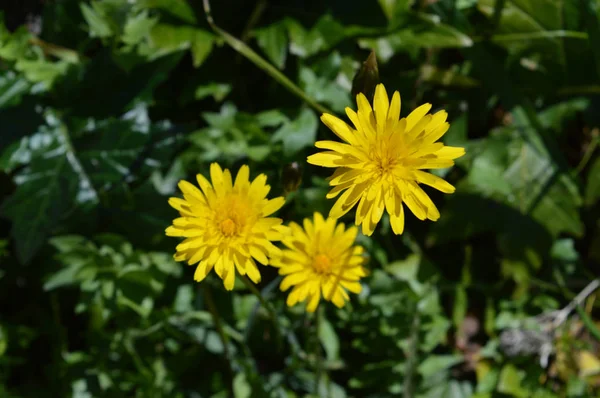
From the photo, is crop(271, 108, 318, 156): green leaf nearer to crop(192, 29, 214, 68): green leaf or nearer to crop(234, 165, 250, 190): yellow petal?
crop(192, 29, 214, 68): green leaf

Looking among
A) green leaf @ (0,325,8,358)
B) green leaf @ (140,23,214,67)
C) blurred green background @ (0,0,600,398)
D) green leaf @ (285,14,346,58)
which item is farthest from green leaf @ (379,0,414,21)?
green leaf @ (0,325,8,358)

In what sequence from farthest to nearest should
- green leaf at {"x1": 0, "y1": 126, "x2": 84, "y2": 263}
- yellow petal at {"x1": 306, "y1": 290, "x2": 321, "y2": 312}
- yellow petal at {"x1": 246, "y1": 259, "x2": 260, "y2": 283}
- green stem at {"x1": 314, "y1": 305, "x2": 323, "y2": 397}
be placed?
green leaf at {"x1": 0, "y1": 126, "x2": 84, "y2": 263} < green stem at {"x1": 314, "y1": 305, "x2": 323, "y2": 397} < yellow petal at {"x1": 306, "y1": 290, "x2": 321, "y2": 312} < yellow petal at {"x1": 246, "y1": 259, "x2": 260, "y2": 283}

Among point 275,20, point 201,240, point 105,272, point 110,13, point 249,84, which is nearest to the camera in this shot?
point 201,240

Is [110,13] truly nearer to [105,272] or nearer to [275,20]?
[275,20]

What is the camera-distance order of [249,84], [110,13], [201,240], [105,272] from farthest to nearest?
[249,84], [110,13], [105,272], [201,240]

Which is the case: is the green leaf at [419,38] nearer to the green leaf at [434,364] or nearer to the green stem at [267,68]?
the green stem at [267,68]

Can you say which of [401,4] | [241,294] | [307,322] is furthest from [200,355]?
[401,4]

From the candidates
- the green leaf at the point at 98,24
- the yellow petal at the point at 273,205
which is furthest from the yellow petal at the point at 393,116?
the green leaf at the point at 98,24
